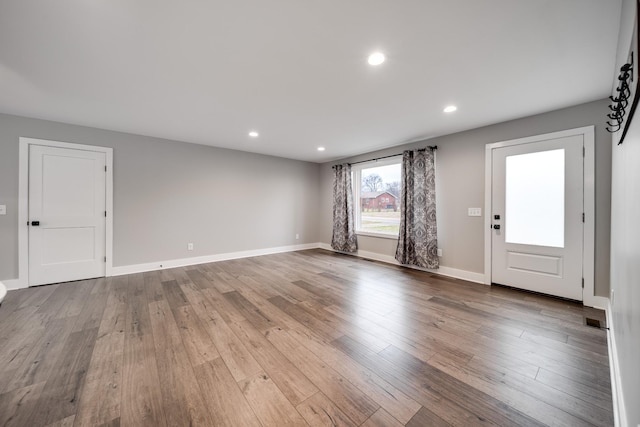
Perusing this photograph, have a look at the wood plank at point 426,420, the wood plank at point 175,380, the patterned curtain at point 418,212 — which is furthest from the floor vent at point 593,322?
the wood plank at point 175,380

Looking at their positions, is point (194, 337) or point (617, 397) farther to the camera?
point (194, 337)

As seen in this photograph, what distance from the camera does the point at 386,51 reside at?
191 centimetres

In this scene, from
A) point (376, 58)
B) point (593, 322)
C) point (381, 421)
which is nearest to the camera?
point (381, 421)

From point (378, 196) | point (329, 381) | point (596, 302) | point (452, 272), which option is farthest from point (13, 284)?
point (596, 302)

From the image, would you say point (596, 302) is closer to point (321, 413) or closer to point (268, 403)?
point (321, 413)

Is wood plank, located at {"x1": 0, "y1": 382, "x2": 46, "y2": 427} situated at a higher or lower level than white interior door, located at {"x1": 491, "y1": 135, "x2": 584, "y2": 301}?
lower

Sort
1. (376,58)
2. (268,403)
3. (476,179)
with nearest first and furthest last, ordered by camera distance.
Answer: (268,403) → (376,58) → (476,179)

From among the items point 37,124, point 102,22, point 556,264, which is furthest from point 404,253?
point 37,124

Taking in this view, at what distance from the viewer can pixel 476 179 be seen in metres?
3.71

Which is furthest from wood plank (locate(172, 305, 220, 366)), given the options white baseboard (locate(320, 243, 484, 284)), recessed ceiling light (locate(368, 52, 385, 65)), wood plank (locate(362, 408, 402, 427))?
white baseboard (locate(320, 243, 484, 284))

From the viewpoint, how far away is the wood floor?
1340 millimetres

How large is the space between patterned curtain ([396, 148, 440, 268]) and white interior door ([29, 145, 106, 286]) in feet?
17.2

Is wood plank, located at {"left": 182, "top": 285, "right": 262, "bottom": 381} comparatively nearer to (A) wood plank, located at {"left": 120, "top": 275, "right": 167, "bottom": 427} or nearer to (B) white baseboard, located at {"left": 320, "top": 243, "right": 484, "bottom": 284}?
(A) wood plank, located at {"left": 120, "top": 275, "right": 167, "bottom": 427}

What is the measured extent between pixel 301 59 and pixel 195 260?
4226 mm
